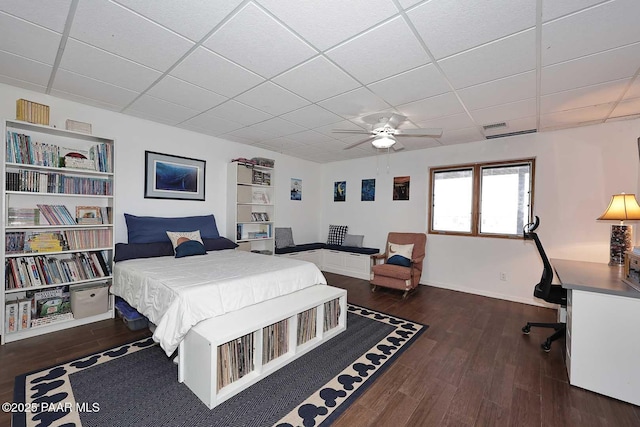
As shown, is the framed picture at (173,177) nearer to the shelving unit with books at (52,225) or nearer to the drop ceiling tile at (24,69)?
the shelving unit with books at (52,225)

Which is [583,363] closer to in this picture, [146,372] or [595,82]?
[595,82]

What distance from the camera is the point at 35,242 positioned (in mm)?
2738

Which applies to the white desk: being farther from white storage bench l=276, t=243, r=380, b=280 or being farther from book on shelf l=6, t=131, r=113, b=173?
book on shelf l=6, t=131, r=113, b=173

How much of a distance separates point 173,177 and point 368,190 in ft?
12.1

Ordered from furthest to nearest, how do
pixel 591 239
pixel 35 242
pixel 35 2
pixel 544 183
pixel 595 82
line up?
pixel 544 183, pixel 591 239, pixel 35 242, pixel 595 82, pixel 35 2

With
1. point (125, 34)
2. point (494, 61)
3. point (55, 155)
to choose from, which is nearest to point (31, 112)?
point (55, 155)

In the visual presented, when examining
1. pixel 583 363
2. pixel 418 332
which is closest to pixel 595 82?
pixel 583 363

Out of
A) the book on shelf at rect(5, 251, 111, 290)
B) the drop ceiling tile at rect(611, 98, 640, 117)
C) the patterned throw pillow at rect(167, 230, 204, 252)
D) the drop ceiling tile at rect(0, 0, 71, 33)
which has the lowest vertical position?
the book on shelf at rect(5, 251, 111, 290)

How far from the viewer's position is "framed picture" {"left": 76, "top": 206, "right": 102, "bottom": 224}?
121 inches

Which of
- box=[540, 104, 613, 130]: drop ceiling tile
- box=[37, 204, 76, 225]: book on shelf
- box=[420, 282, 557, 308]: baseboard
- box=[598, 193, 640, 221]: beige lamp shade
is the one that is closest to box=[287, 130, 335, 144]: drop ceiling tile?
box=[540, 104, 613, 130]: drop ceiling tile

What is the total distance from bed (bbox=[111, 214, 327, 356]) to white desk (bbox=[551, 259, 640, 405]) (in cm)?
231

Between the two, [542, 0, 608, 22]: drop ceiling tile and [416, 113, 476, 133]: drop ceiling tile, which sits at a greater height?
[542, 0, 608, 22]: drop ceiling tile

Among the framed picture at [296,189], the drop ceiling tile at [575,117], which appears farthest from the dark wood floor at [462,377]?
the framed picture at [296,189]

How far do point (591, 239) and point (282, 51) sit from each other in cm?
442
